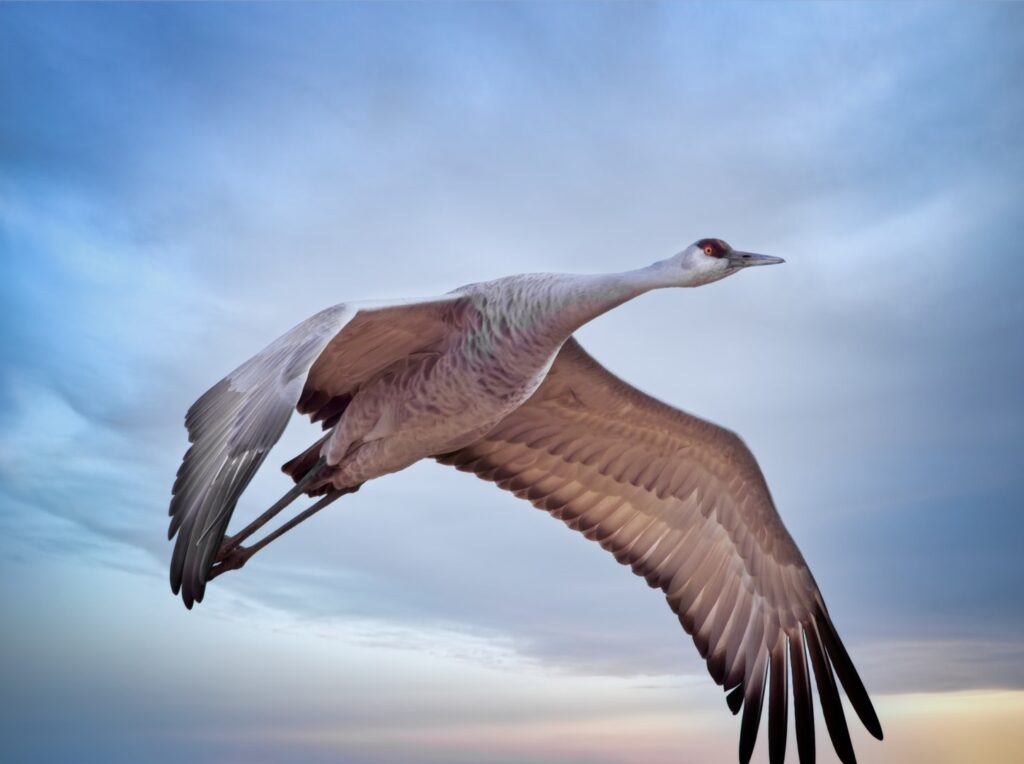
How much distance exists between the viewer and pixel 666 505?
10422 mm

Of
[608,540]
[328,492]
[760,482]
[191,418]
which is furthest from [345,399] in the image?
[760,482]

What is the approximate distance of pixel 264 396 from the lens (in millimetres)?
7223

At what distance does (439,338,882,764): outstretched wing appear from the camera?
978cm

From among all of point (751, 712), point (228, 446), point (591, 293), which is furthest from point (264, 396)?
point (751, 712)

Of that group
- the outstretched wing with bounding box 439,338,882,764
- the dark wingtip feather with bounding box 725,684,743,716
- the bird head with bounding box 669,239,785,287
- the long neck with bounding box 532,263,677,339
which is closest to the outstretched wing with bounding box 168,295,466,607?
the long neck with bounding box 532,263,677,339

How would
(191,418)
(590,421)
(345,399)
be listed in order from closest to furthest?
(191,418)
(345,399)
(590,421)

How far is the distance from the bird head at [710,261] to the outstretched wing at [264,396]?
178 centimetres

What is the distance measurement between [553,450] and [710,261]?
2.96m

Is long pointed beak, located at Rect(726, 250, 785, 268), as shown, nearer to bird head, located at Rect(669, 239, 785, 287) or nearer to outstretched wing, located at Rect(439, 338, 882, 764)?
bird head, located at Rect(669, 239, 785, 287)

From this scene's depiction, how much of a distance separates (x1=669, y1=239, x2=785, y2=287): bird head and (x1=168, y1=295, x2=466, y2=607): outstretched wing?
70.1 inches

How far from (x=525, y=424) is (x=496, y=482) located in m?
0.67

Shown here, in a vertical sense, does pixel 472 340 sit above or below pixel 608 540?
above

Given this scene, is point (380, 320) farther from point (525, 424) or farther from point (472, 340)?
point (525, 424)

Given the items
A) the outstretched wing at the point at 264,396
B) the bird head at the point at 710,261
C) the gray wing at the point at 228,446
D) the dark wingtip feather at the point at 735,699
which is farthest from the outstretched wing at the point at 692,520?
the gray wing at the point at 228,446
